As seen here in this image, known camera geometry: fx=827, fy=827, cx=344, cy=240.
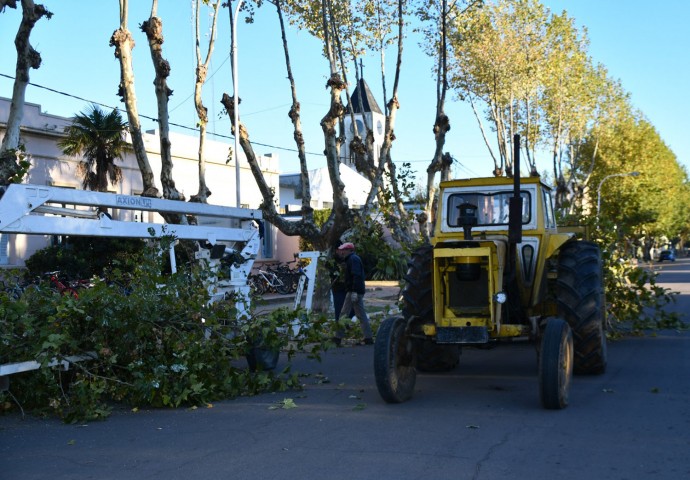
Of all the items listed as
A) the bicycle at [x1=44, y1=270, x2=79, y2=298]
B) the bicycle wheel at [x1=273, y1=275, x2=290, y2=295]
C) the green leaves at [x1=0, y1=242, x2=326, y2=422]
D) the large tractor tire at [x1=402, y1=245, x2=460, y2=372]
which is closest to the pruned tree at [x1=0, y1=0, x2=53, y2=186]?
the bicycle at [x1=44, y1=270, x2=79, y2=298]

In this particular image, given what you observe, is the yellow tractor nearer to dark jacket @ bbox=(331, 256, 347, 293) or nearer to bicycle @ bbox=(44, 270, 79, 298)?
bicycle @ bbox=(44, 270, 79, 298)

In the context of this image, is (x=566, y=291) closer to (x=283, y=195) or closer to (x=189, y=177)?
(x=189, y=177)

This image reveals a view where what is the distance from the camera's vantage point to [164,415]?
8.45 meters

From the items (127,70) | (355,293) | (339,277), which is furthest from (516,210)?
(127,70)

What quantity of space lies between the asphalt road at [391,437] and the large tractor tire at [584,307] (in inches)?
12.0

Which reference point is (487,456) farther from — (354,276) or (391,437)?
(354,276)

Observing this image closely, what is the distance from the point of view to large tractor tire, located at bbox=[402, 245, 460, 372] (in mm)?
10062

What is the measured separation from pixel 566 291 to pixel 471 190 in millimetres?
1840

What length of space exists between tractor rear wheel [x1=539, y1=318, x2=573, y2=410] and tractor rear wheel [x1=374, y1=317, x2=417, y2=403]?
149cm

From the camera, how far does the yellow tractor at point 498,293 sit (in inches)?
340

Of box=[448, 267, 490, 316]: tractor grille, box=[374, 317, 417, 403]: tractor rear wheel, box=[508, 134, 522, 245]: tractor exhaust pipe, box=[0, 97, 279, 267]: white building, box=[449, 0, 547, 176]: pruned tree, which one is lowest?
box=[374, 317, 417, 403]: tractor rear wheel

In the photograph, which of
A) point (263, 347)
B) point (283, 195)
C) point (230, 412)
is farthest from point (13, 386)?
point (283, 195)

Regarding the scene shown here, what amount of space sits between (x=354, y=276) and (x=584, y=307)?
5299 mm

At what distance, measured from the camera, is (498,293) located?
8906 millimetres
